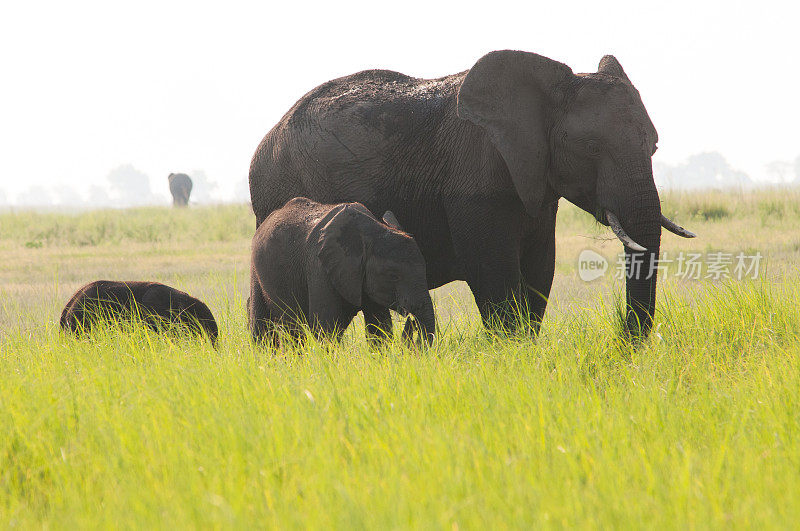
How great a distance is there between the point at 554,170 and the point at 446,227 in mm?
877

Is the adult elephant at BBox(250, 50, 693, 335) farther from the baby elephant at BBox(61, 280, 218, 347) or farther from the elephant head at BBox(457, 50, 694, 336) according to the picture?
the baby elephant at BBox(61, 280, 218, 347)

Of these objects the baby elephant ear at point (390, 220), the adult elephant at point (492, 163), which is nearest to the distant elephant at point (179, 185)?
the adult elephant at point (492, 163)

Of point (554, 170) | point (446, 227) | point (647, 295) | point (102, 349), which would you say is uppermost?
point (554, 170)

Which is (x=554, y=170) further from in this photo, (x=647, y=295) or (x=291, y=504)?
(x=291, y=504)

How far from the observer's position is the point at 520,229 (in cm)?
560

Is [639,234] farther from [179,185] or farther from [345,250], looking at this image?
[179,185]

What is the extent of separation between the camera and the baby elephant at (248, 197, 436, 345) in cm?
468

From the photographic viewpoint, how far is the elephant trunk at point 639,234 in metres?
5.03

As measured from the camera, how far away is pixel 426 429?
3.37 meters

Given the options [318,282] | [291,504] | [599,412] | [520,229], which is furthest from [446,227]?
[291,504]

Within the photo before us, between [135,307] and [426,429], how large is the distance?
344 cm

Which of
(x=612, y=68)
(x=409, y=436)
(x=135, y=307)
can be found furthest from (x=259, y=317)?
(x=612, y=68)

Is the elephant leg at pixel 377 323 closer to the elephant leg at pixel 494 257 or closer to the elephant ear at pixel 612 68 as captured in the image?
the elephant leg at pixel 494 257

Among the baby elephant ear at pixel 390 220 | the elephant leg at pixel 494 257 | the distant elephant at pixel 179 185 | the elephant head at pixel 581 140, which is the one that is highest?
the elephant head at pixel 581 140
